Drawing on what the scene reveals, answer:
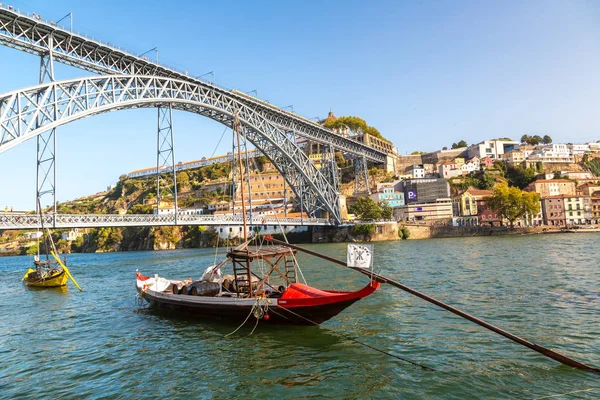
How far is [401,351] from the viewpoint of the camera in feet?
28.2

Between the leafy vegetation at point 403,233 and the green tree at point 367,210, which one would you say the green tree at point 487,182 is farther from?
the green tree at point 367,210

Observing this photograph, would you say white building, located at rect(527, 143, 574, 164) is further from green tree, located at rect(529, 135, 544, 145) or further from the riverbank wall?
the riverbank wall

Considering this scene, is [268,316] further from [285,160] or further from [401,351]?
[285,160]

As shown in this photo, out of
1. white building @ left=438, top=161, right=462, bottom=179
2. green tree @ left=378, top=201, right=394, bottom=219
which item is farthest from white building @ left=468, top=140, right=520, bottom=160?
green tree @ left=378, top=201, right=394, bottom=219

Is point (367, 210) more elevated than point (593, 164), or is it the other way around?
point (593, 164)

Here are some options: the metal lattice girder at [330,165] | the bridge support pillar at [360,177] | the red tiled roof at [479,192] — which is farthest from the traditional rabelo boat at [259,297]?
the bridge support pillar at [360,177]

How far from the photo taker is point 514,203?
190ft

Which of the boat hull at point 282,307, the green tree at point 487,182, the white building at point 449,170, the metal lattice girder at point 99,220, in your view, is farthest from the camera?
the white building at point 449,170

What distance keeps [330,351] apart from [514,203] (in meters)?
57.6

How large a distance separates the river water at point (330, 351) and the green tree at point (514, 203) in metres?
46.1

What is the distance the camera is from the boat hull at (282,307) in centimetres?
990

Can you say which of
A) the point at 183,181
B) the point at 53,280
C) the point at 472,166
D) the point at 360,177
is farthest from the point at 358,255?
the point at 183,181

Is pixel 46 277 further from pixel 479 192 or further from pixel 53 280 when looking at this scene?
pixel 479 192

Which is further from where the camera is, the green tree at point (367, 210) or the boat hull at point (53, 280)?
the green tree at point (367, 210)
